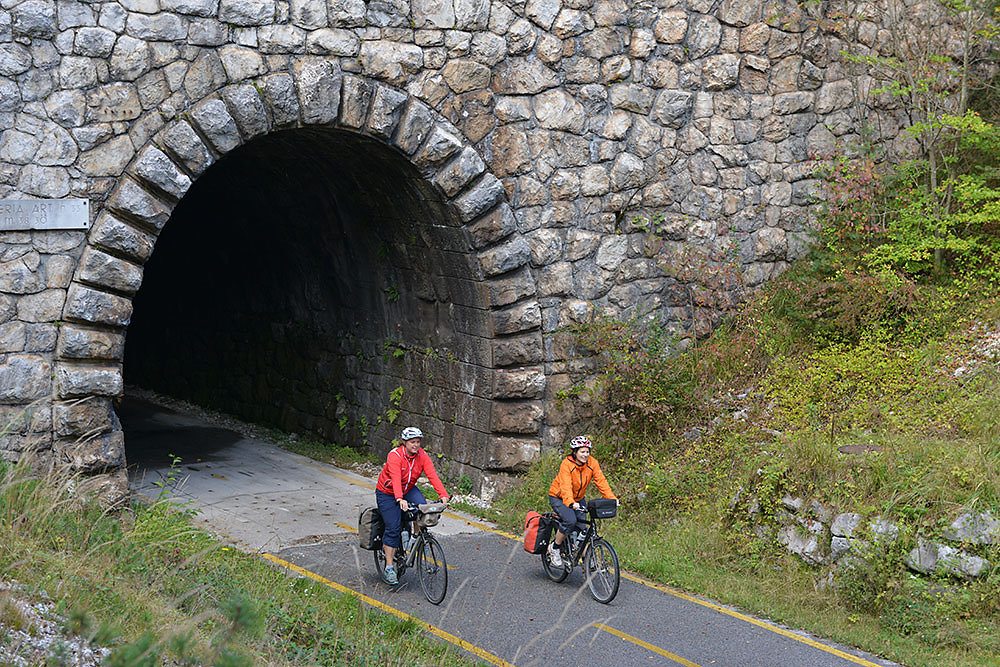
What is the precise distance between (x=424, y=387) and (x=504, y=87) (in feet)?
12.5

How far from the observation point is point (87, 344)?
890 cm

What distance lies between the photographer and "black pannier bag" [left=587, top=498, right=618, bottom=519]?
8.51 metres

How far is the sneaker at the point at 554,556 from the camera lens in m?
8.73

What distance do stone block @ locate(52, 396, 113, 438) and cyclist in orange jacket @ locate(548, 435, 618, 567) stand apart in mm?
4152

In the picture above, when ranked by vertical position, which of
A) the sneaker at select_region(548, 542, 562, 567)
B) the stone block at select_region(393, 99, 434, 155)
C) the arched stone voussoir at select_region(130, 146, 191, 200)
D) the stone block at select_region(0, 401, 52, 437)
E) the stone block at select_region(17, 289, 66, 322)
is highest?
the stone block at select_region(393, 99, 434, 155)

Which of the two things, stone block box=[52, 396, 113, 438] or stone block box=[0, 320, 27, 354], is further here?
stone block box=[52, 396, 113, 438]

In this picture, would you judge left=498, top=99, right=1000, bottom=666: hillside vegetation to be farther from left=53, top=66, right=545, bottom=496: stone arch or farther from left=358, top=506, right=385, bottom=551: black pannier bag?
left=358, top=506, right=385, bottom=551: black pannier bag

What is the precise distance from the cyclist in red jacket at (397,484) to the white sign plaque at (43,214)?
3.55 meters

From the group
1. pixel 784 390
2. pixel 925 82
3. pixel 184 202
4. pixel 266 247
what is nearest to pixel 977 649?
pixel 784 390

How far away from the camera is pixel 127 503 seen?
9219 millimetres

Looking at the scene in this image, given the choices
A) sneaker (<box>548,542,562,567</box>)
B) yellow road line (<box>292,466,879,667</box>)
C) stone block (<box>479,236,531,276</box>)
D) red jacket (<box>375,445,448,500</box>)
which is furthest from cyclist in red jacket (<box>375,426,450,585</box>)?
stone block (<box>479,236,531,276</box>)

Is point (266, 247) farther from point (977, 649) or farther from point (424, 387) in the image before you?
point (977, 649)

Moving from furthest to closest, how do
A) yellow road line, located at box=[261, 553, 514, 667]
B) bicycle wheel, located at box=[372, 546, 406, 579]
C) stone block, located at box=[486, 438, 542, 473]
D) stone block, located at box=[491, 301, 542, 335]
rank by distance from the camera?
stone block, located at box=[486, 438, 542, 473], stone block, located at box=[491, 301, 542, 335], bicycle wheel, located at box=[372, 546, 406, 579], yellow road line, located at box=[261, 553, 514, 667]

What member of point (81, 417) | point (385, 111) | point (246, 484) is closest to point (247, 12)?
point (385, 111)
